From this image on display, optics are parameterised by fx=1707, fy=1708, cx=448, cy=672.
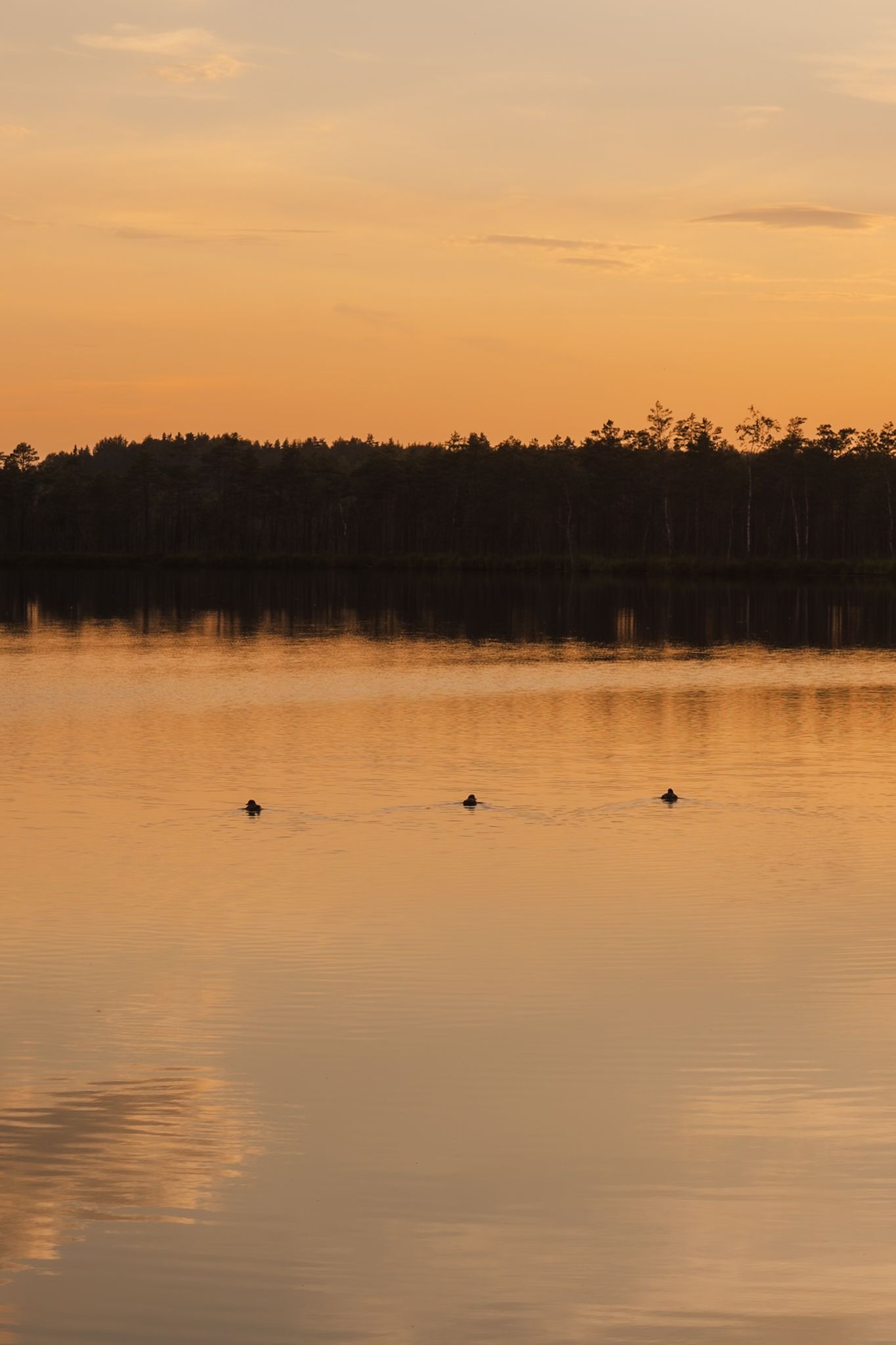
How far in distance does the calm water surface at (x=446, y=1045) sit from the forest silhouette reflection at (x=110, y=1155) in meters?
0.04

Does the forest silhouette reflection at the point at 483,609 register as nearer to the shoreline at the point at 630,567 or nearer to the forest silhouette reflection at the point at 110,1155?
the shoreline at the point at 630,567

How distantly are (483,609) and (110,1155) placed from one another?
9824cm

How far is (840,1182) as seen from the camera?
41.2ft

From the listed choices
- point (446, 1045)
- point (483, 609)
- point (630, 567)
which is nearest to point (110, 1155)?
point (446, 1045)

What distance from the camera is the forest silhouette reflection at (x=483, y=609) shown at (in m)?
85.9

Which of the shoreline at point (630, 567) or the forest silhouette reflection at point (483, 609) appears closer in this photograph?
the forest silhouette reflection at point (483, 609)

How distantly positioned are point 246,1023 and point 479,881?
8.43 metres

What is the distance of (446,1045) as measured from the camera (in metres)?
16.1

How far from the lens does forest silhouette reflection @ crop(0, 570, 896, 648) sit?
85.9m

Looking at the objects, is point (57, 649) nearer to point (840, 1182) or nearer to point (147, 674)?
point (147, 674)

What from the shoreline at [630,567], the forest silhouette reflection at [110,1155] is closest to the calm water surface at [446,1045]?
the forest silhouette reflection at [110,1155]

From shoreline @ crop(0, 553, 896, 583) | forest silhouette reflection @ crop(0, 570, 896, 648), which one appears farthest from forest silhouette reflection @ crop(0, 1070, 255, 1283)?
shoreline @ crop(0, 553, 896, 583)

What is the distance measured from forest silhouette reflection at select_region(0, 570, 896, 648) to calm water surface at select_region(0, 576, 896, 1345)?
44.4m

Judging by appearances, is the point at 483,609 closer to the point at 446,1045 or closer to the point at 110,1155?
the point at 446,1045
